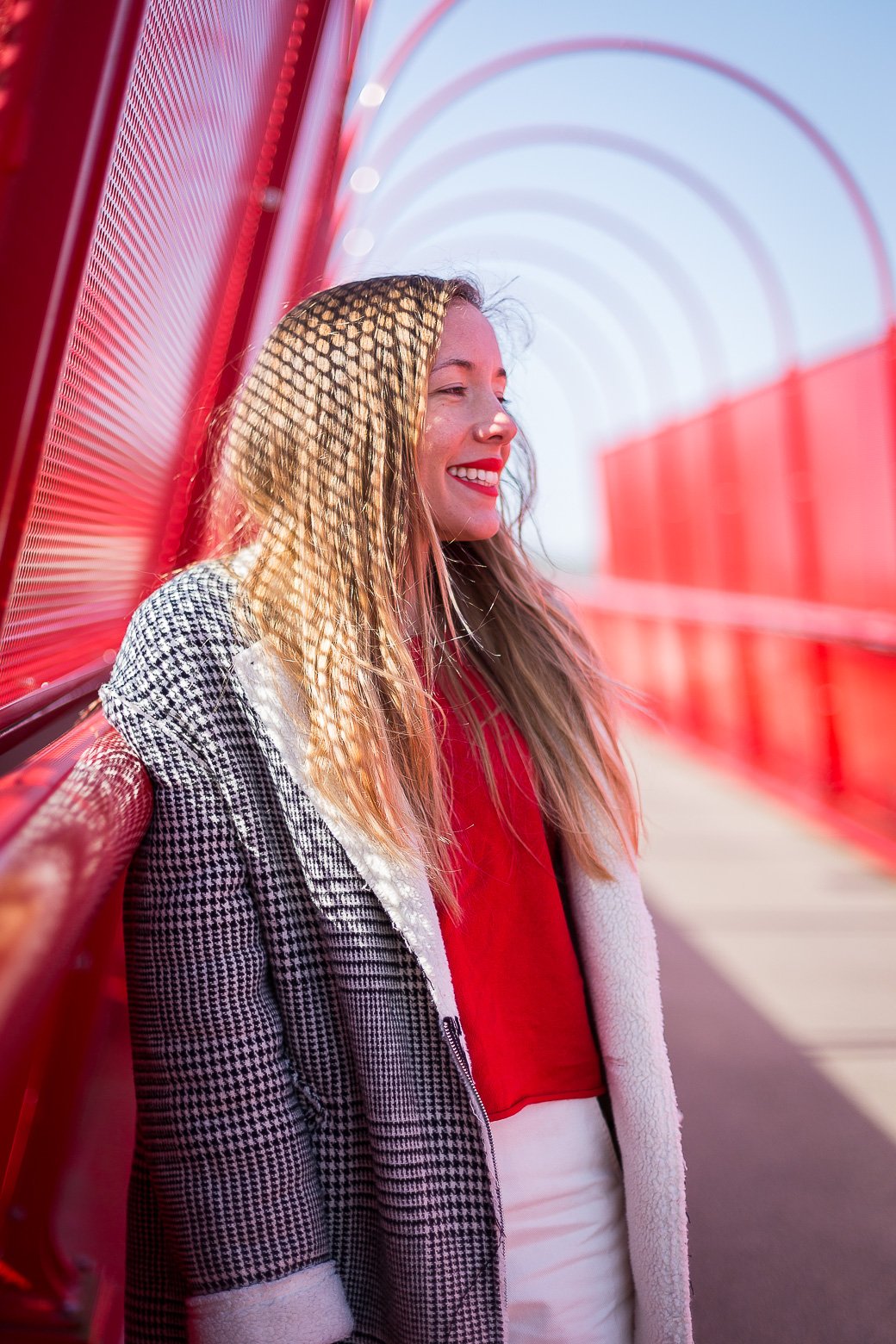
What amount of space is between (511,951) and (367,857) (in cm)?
38

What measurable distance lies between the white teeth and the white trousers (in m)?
0.98

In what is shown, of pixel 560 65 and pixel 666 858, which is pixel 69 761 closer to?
pixel 666 858

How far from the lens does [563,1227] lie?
1664 millimetres

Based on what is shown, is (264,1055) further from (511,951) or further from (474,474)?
(474,474)

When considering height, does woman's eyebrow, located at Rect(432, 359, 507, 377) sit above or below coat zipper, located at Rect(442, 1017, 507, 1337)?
above

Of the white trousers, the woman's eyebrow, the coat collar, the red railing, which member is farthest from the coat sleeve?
the red railing

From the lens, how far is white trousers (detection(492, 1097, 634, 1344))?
1.62 m

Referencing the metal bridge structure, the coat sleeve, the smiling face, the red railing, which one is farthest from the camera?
the red railing

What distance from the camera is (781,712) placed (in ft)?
28.5

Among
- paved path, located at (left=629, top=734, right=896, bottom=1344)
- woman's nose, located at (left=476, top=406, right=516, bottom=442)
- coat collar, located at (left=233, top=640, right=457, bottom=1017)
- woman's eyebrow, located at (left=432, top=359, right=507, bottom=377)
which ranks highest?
woman's eyebrow, located at (left=432, top=359, right=507, bottom=377)

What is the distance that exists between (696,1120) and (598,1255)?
7.37 feet

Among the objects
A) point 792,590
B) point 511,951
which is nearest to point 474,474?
point 511,951

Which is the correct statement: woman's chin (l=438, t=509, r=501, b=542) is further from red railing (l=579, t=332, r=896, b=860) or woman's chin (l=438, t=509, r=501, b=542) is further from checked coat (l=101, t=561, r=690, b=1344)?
red railing (l=579, t=332, r=896, b=860)

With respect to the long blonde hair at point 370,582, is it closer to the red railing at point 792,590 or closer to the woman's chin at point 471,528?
the woman's chin at point 471,528
